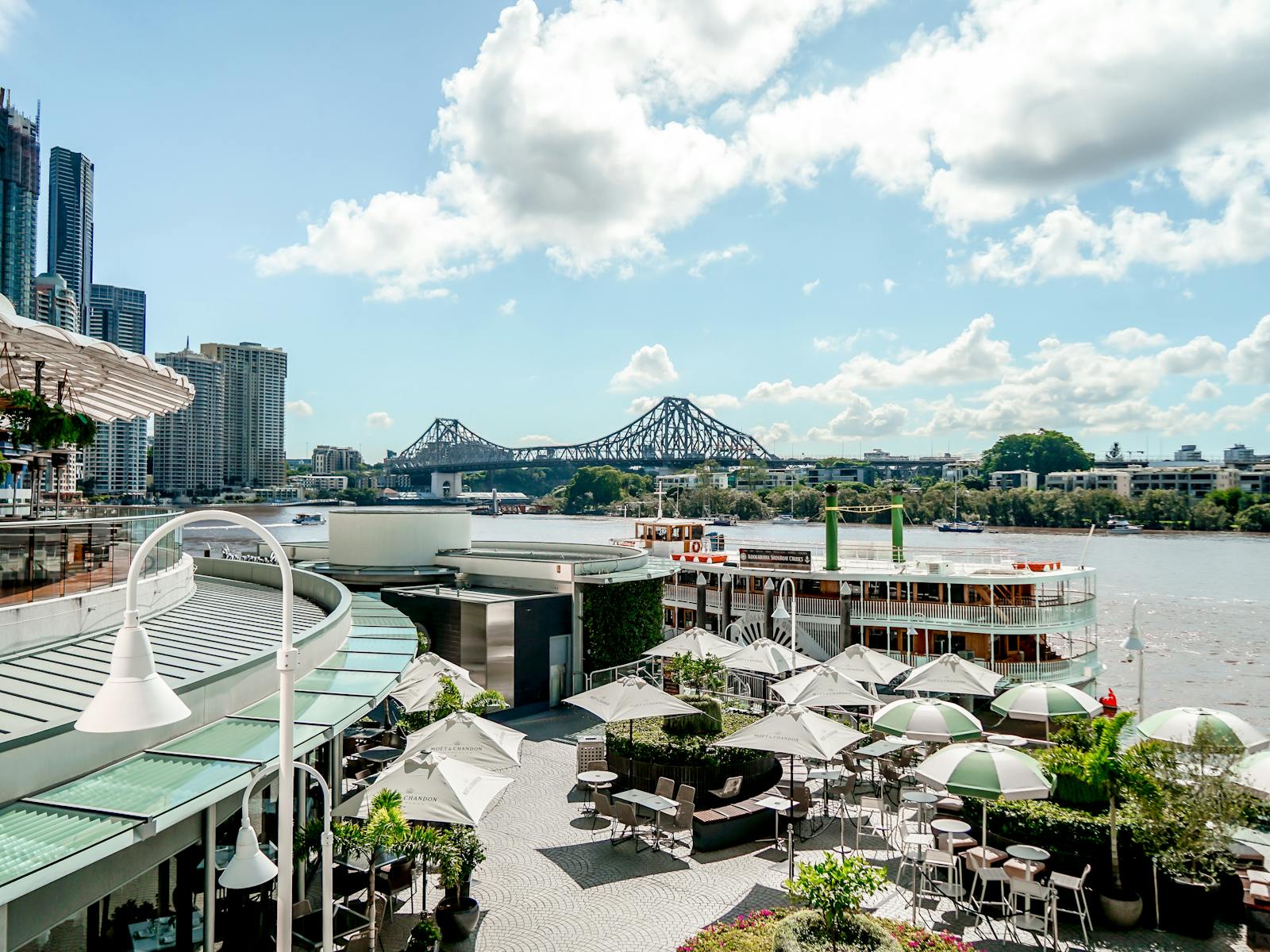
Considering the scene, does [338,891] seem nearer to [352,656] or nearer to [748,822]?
[352,656]

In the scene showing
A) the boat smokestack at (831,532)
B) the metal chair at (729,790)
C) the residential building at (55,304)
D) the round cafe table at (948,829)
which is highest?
the residential building at (55,304)

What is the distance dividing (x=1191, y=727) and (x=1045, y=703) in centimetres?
229

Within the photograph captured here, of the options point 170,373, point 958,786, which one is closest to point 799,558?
point 958,786

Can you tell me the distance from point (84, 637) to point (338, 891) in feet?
13.0

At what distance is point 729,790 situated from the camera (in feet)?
43.7

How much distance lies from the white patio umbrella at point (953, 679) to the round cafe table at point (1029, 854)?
18.4ft

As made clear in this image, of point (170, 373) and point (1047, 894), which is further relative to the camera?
point (170, 373)

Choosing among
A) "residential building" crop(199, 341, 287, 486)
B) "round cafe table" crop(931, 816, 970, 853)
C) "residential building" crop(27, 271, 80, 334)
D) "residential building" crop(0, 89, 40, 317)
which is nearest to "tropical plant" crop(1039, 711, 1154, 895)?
"round cafe table" crop(931, 816, 970, 853)

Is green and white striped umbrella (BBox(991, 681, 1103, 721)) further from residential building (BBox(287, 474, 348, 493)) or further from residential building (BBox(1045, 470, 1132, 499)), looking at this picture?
residential building (BBox(1045, 470, 1132, 499))

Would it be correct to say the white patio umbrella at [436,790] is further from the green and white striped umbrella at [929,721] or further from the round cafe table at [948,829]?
the green and white striped umbrella at [929,721]

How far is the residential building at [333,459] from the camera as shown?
18450 cm

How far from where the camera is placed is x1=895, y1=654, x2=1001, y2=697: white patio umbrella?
15.8m

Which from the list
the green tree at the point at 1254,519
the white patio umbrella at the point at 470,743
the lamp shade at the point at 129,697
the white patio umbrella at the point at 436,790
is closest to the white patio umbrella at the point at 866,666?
the white patio umbrella at the point at 470,743

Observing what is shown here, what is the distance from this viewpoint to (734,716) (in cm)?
1653
